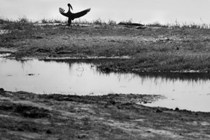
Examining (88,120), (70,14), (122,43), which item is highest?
(70,14)

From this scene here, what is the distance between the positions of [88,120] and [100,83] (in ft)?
23.2

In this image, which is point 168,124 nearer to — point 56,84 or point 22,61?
point 56,84

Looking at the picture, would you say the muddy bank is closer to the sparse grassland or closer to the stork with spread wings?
the sparse grassland

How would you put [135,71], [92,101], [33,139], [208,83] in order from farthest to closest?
[135,71] < [208,83] < [92,101] < [33,139]

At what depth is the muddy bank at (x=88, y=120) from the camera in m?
9.61

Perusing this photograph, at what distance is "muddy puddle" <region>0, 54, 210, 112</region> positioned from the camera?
50.8 ft

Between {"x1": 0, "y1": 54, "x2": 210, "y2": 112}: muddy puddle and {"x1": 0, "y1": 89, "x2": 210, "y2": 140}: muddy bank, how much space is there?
206 cm

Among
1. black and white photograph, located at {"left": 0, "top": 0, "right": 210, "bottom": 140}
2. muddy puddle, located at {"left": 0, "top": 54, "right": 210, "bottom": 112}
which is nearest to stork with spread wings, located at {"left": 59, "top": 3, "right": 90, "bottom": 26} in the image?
black and white photograph, located at {"left": 0, "top": 0, "right": 210, "bottom": 140}

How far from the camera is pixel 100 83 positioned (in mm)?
17797

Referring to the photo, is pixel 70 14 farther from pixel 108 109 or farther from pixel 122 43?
pixel 108 109

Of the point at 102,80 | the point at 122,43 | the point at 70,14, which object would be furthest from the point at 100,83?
the point at 70,14

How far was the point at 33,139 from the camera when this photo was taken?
9008 mm

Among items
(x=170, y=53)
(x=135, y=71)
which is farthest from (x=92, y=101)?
(x=170, y=53)

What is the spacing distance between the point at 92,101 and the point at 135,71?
813 cm
